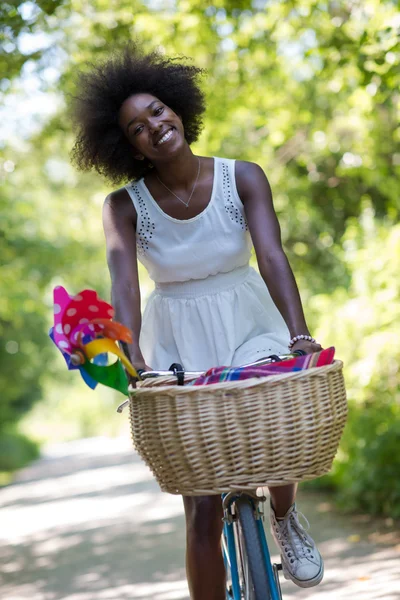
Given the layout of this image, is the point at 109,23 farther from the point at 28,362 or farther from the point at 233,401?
the point at 28,362

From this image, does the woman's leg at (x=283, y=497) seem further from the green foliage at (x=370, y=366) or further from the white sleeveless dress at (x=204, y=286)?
the green foliage at (x=370, y=366)

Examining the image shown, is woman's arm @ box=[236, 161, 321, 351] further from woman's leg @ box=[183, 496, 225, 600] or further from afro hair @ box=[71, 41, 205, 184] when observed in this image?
woman's leg @ box=[183, 496, 225, 600]

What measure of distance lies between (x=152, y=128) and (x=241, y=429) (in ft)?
4.21

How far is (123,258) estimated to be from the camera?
10.2 feet

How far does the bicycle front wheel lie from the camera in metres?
2.58

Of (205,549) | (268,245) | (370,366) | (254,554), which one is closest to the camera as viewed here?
(254,554)

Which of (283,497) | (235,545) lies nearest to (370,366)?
(283,497)

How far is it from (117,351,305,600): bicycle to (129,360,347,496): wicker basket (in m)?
0.15

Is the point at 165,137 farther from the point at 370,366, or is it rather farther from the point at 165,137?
the point at 370,366

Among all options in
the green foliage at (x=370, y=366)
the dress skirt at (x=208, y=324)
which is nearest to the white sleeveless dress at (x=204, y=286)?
the dress skirt at (x=208, y=324)

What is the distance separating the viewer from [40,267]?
14227 millimetres

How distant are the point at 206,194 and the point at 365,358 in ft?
14.8

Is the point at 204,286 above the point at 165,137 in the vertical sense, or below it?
below

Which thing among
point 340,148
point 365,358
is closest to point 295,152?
point 340,148
